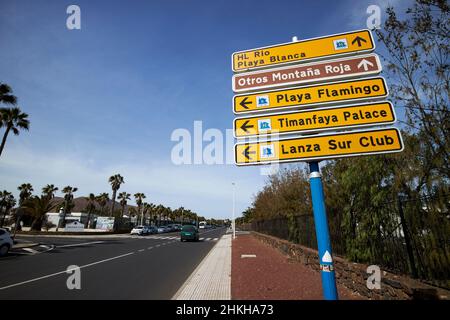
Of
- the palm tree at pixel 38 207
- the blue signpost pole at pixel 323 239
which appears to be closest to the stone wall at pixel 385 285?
the blue signpost pole at pixel 323 239

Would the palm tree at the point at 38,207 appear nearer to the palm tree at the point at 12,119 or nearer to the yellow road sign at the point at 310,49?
the palm tree at the point at 12,119

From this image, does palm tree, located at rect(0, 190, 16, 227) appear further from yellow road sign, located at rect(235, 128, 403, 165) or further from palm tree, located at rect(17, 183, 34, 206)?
yellow road sign, located at rect(235, 128, 403, 165)

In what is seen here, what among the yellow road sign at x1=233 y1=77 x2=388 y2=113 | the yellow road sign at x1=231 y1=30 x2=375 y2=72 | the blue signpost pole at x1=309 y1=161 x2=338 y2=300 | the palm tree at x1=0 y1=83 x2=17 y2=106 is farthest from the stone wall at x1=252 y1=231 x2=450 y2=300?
the palm tree at x1=0 y1=83 x2=17 y2=106

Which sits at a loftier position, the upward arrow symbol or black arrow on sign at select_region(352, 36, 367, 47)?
black arrow on sign at select_region(352, 36, 367, 47)

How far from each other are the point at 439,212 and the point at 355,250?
2.81 meters

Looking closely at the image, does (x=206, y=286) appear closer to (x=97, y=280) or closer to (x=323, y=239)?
(x=97, y=280)

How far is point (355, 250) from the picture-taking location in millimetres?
6500

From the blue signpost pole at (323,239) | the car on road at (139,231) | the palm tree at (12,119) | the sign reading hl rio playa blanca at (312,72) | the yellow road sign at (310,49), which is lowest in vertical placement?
the car on road at (139,231)

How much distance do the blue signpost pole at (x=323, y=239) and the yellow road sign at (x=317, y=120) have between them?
0.50 meters

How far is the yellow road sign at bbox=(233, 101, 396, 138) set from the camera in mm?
2668

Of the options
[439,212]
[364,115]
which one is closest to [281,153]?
[364,115]

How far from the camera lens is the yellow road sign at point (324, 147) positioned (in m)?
2.56

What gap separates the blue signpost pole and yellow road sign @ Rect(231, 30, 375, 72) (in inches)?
63.1
